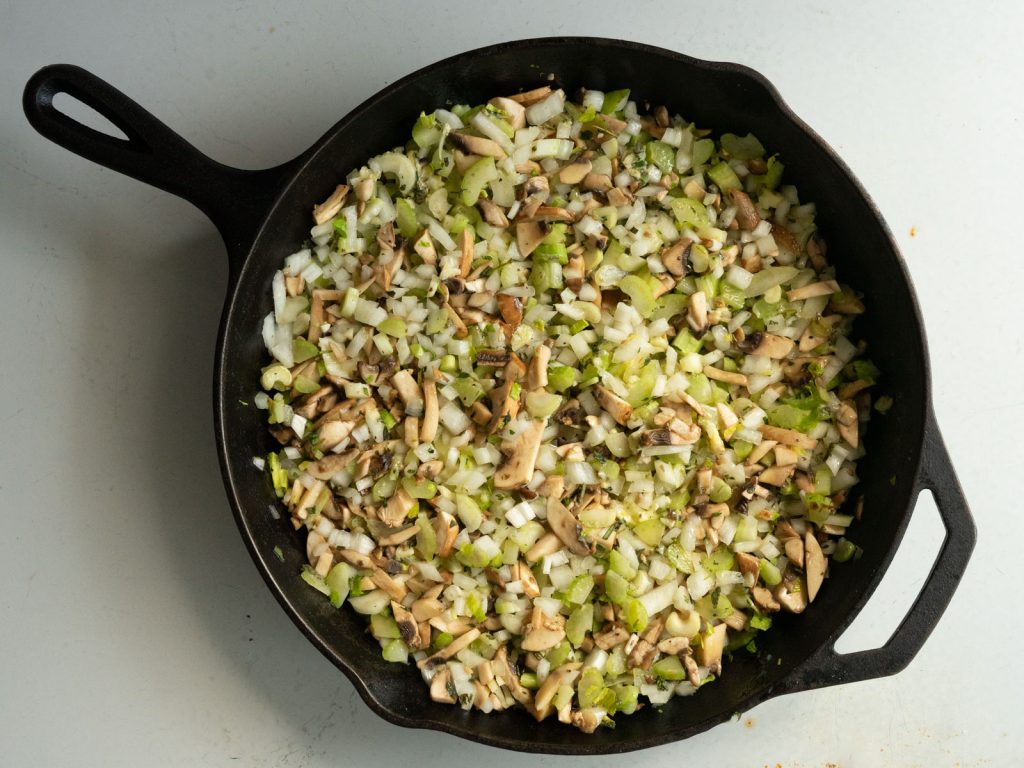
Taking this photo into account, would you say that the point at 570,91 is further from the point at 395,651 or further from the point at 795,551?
the point at 395,651

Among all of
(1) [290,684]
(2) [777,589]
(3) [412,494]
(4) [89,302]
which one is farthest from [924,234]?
(4) [89,302]

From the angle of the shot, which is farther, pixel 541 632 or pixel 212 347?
pixel 212 347

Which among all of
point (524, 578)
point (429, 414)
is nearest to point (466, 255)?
A: point (429, 414)

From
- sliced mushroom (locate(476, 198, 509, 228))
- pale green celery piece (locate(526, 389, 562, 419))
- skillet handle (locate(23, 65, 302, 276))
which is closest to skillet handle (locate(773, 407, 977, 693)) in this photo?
pale green celery piece (locate(526, 389, 562, 419))

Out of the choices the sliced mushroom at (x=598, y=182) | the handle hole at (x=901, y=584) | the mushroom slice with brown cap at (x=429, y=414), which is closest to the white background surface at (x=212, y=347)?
the handle hole at (x=901, y=584)

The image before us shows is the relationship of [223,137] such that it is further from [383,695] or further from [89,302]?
[383,695]

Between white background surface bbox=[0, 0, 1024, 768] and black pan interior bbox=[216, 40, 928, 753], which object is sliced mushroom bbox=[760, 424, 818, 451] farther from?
white background surface bbox=[0, 0, 1024, 768]

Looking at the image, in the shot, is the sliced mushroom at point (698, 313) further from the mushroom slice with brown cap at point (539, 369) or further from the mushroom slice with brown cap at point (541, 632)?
the mushroom slice with brown cap at point (541, 632)
